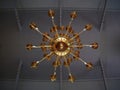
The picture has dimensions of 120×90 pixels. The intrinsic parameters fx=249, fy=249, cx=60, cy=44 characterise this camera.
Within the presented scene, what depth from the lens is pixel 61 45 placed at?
690cm

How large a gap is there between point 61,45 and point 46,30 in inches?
112

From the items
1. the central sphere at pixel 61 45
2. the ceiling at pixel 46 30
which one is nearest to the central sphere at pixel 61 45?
the central sphere at pixel 61 45

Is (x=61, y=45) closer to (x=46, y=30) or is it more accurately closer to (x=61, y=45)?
(x=61, y=45)

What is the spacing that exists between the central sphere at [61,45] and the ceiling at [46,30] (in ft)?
8.93

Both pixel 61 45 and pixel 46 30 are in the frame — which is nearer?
pixel 61 45

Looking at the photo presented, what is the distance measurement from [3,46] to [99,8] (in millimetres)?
4008

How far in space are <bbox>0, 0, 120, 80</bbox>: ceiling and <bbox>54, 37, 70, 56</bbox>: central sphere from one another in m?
2.72

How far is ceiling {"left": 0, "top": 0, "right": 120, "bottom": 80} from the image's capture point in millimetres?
9641

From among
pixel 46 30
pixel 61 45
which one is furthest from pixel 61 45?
pixel 46 30

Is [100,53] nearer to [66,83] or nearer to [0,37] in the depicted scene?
[66,83]

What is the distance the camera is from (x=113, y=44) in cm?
962

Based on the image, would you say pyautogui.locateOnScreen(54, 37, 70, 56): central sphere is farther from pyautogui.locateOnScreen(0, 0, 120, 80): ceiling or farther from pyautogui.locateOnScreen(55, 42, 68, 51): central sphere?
pyautogui.locateOnScreen(0, 0, 120, 80): ceiling

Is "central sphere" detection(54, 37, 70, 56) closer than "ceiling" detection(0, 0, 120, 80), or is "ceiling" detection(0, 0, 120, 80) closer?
"central sphere" detection(54, 37, 70, 56)

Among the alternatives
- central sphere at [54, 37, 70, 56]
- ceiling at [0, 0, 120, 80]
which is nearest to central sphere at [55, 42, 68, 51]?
central sphere at [54, 37, 70, 56]
